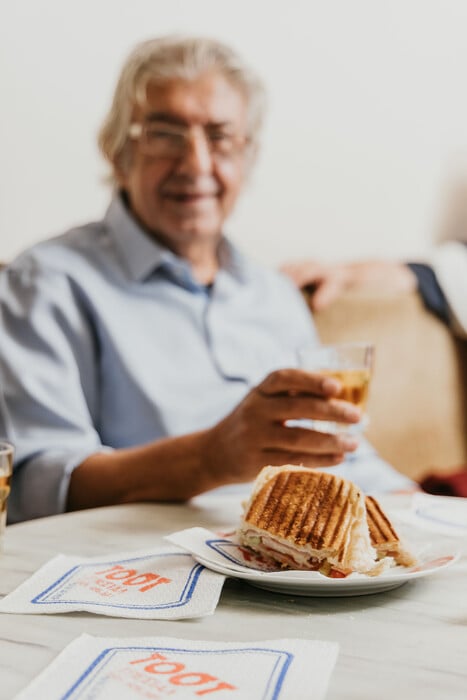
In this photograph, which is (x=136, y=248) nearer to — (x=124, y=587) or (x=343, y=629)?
(x=124, y=587)

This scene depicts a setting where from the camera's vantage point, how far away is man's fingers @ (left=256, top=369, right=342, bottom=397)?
1160 mm

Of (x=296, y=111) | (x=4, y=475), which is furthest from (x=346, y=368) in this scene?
(x=296, y=111)

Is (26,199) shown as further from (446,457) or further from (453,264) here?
(446,457)

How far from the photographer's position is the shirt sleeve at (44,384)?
147 cm

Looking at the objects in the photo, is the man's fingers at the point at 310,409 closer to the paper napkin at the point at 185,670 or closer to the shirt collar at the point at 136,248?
the paper napkin at the point at 185,670

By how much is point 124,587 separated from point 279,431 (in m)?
0.42

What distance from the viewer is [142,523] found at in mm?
1177

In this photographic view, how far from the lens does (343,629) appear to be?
30.6 inches

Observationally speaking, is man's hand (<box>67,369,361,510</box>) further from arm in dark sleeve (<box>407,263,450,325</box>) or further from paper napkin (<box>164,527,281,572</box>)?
arm in dark sleeve (<box>407,263,450,325</box>)

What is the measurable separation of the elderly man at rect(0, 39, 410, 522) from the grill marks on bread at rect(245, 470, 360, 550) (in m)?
0.27

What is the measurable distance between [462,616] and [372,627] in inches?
3.8

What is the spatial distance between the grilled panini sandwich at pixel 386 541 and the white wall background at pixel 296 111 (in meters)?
1.69

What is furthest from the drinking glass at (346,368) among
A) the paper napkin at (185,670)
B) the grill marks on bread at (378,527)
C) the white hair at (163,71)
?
the white hair at (163,71)

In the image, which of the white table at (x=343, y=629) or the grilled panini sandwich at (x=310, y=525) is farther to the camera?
the grilled panini sandwich at (x=310, y=525)
